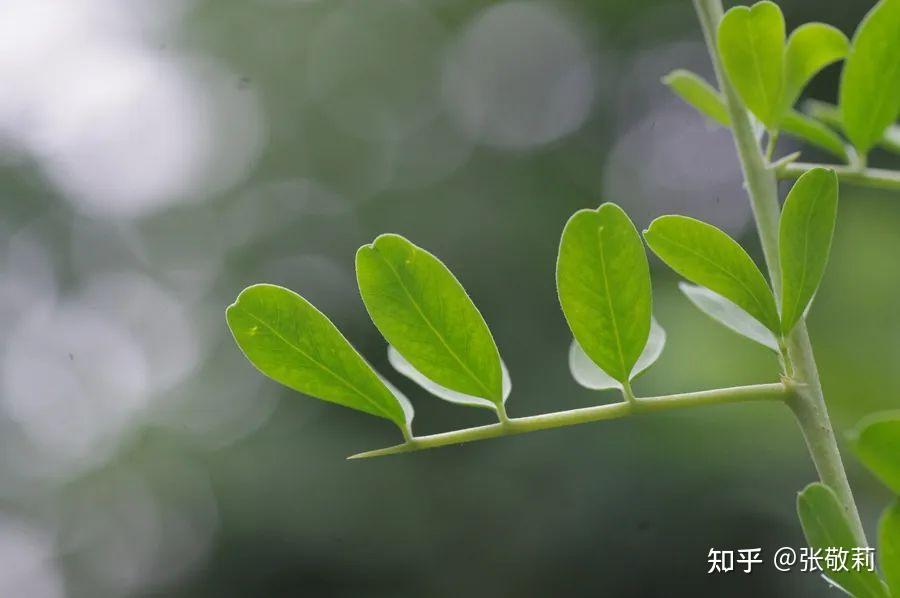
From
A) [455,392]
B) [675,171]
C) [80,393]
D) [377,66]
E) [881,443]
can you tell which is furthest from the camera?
[377,66]

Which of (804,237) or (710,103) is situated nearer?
(804,237)

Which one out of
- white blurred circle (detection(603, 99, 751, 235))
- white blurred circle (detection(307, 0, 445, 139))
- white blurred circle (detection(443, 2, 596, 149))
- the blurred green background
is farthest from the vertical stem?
white blurred circle (detection(307, 0, 445, 139))

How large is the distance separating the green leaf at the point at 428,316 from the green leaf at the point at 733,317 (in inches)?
4.0

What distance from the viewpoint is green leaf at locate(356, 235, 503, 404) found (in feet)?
1.11

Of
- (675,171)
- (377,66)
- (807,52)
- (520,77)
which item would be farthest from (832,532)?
(377,66)

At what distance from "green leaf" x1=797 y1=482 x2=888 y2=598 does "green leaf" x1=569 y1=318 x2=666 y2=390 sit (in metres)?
0.09

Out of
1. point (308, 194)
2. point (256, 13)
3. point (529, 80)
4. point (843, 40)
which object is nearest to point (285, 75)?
point (256, 13)

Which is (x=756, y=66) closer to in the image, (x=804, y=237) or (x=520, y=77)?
(x=804, y=237)

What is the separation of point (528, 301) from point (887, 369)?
2.00 meters

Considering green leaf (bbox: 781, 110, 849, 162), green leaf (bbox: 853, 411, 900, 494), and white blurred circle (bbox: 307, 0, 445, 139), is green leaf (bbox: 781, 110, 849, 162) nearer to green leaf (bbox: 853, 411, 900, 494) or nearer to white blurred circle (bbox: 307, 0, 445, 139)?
green leaf (bbox: 853, 411, 900, 494)

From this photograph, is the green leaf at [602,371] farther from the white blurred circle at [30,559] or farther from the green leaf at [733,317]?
the white blurred circle at [30,559]

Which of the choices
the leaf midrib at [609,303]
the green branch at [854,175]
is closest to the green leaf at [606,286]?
the leaf midrib at [609,303]

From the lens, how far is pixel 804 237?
1.07 feet

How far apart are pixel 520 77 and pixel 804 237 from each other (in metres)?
4.83
